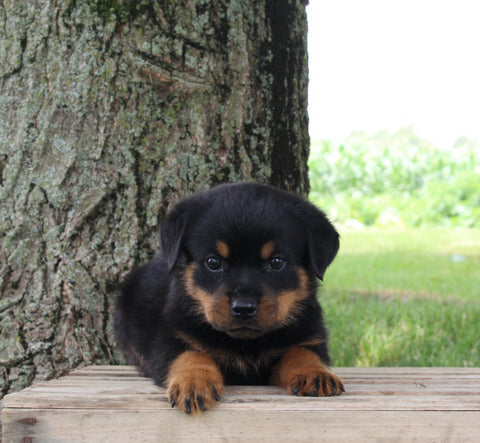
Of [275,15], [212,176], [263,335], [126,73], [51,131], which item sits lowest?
[263,335]

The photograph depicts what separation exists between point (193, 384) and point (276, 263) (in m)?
0.58

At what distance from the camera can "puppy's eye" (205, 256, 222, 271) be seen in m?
2.34

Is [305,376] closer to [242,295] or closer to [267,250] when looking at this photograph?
[242,295]

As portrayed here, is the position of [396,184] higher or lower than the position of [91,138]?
higher

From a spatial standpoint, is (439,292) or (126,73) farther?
(439,292)

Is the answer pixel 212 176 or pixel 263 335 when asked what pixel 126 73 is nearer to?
pixel 212 176

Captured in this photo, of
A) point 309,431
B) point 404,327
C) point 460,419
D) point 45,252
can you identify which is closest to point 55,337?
point 45,252

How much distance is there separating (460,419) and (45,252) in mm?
1979

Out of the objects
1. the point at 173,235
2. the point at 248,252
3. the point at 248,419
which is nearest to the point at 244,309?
the point at 248,252

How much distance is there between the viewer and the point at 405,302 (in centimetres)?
559

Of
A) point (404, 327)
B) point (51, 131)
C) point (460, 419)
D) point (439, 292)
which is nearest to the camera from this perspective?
point (460, 419)

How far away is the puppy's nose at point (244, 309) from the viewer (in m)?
2.13

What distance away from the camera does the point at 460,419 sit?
1.90m

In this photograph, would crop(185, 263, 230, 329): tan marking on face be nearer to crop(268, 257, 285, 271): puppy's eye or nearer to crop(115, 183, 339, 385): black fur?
crop(115, 183, 339, 385): black fur
